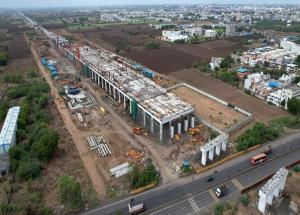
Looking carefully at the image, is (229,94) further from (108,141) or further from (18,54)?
(18,54)

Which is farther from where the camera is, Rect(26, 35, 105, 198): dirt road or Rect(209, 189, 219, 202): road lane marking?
Rect(26, 35, 105, 198): dirt road

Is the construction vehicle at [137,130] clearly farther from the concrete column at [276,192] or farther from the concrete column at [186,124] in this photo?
the concrete column at [276,192]

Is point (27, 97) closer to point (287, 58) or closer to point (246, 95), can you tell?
point (246, 95)

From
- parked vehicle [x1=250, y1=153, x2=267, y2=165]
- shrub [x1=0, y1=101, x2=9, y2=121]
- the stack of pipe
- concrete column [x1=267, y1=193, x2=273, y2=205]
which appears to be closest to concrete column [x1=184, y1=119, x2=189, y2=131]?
parked vehicle [x1=250, y1=153, x2=267, y2=165]

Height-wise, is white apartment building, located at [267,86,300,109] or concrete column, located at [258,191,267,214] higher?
white apartment building, located at [267,86,300,109]

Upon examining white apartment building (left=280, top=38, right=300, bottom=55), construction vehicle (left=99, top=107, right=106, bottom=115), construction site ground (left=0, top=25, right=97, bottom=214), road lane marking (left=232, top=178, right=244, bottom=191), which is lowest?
construction site ground (left=0, top=25, right=97, bottom=214)

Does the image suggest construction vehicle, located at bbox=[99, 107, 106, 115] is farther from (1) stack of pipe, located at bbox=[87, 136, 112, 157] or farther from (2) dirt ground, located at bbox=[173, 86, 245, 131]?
(2) dirt ground, located at bbox=[173, 86, 245, 131]

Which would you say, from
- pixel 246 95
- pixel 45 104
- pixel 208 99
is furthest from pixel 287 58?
pixel 45 104
